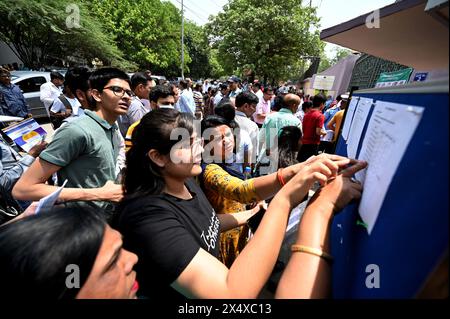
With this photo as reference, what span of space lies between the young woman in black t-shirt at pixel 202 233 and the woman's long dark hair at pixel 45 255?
0.70 feet

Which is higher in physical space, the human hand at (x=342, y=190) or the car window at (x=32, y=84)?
the human hand at (x=342, y=190)

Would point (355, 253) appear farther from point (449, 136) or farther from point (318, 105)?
point (318, 105)

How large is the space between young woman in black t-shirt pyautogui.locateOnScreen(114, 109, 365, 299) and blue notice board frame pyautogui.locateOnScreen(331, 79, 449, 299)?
19cm

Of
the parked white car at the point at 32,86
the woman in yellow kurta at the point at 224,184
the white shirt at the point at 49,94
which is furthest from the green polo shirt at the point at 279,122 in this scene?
the parked white car at the point at 32,86

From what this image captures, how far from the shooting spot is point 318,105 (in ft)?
17.7

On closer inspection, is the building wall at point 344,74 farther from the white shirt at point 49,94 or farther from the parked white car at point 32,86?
the parked white car at point 32,86

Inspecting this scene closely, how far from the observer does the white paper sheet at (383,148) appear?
1.92 feet

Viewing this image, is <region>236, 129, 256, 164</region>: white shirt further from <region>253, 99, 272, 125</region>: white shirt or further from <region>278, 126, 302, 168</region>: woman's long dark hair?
<region>253, 99, 272, 125</region>: white shirt

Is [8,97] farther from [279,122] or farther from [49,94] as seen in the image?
[279,122]

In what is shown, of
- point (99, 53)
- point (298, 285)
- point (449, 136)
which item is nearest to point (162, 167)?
point (298, 285)

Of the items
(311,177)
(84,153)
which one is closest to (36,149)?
(84,153)

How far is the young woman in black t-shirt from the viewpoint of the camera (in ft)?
2.83

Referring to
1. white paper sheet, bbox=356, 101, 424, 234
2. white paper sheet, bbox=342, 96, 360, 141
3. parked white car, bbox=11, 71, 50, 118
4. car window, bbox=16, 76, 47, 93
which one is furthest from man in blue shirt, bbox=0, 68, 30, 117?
white paper sheet, bbox=356, 101, 424, 234

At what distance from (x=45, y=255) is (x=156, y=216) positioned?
38 cm
